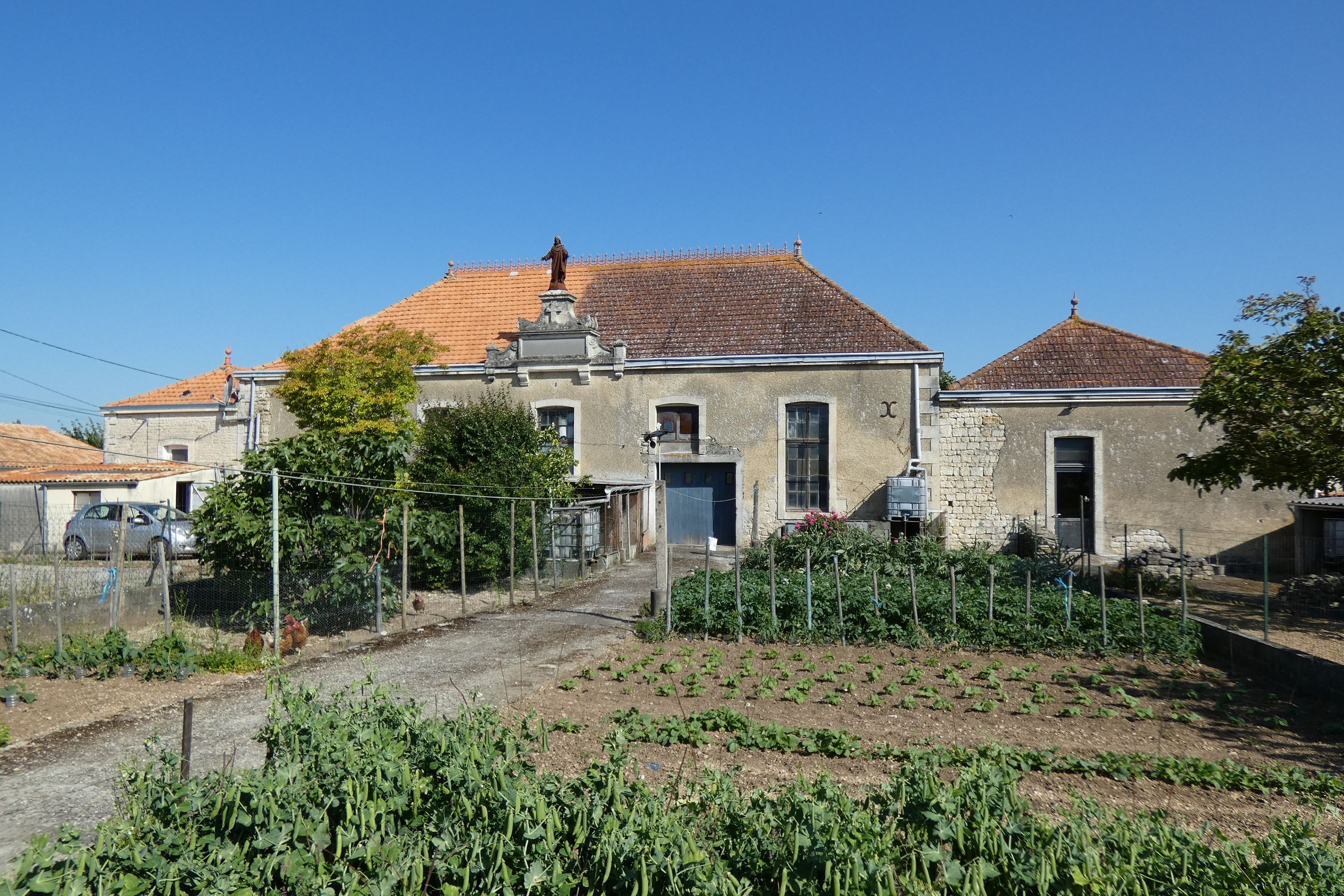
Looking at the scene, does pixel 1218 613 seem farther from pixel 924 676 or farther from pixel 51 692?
pixel 51 692

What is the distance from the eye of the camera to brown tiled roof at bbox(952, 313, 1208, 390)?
16.8 metres

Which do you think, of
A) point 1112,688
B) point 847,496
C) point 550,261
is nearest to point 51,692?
point 1112,688

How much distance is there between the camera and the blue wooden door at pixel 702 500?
18781 mm

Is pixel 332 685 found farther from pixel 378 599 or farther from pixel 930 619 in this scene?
pixel 930 619

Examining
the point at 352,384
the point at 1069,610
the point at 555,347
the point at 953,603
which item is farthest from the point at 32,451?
the point at 1069,610

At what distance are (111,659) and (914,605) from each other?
9014 millimetres

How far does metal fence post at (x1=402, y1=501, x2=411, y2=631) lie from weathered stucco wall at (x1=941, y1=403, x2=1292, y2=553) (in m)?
11.4

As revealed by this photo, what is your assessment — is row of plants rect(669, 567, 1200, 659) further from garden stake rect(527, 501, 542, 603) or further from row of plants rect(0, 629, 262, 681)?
row of plants rect(0, 629, 262, 681)

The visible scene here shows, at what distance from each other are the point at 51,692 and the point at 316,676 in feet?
8.07

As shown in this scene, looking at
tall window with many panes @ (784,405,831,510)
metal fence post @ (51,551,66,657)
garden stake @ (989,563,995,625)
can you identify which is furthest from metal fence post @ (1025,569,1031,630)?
metal fence post @ (51,551,66,657)

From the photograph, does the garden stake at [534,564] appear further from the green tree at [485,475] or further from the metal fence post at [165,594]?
the metal fence post at [165,594]

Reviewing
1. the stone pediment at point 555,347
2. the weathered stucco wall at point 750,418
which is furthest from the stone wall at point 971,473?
the stone pediment at point 555,347

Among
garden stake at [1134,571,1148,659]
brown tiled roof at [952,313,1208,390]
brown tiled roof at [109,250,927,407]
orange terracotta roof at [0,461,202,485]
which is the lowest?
garden stake at [1134,571,1148,659]

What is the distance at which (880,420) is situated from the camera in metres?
17.6
